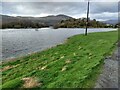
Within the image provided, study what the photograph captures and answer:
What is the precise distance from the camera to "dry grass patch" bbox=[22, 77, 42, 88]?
13.5m

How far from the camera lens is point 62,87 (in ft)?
41.0

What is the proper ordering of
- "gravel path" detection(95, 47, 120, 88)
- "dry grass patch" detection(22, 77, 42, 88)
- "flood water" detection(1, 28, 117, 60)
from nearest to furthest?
"gravel path" detection(95, 47, 120, 88) < "dry grass patch" detection(22, 77, 42, 88) < "flood water" detection(1, 28, 117, 60)

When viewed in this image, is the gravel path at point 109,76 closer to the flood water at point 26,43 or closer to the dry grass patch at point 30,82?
the dry grass patch at point 30,82

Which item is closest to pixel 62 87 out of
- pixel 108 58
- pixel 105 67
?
pixel 105 67

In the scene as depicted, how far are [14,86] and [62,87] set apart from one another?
10.6ft

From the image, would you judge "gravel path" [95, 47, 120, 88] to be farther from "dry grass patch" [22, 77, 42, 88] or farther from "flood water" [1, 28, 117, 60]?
"flood water" [1, 28, 117, 60]

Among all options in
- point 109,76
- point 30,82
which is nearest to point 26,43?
point 30,82

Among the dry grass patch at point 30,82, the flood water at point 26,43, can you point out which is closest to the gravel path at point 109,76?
the dry grass patch at point 30,82

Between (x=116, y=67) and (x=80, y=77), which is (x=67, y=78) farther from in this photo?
(x=116, y=67)

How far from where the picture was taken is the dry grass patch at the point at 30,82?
1352cm

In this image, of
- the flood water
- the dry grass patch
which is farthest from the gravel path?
the flood water

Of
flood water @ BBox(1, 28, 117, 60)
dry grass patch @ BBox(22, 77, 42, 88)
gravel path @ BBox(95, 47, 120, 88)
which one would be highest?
gravel path @ BBox(95, 47, 120, 88)

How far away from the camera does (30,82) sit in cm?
1423

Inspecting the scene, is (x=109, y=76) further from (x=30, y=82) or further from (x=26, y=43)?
(x=26, y=43)
